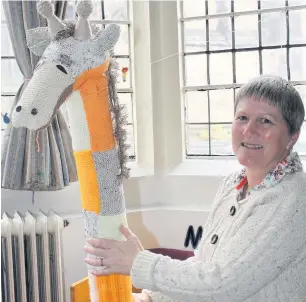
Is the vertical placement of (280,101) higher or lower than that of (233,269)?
higher

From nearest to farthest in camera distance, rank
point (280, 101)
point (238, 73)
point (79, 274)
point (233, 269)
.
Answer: point (233, 269)
point (280, 101)
point (79, 274)
point (238, 73)

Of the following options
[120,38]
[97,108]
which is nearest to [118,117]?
[97,108]

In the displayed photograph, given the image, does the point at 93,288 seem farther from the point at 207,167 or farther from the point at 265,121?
the point at 207,167

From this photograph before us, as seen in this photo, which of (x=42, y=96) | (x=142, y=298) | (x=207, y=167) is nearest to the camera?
(x=42, y=96)

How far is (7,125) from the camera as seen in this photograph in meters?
2.36

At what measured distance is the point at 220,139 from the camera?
2.85 metres

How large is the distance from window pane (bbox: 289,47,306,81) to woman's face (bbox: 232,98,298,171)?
4.40 ft

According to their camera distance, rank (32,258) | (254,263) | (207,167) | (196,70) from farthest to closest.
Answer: (196,70) → (207,167) → (32,258) → (254,263)

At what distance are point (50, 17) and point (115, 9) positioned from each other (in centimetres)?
147

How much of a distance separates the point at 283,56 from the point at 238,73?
24 centimetres

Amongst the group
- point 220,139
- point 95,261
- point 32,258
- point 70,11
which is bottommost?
point 32,258

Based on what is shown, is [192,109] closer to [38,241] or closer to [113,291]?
[38,241]

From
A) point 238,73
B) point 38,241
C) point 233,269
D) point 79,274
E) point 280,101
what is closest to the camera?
point 233,269

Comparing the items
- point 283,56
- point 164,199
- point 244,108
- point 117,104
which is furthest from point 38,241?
point 283,56
